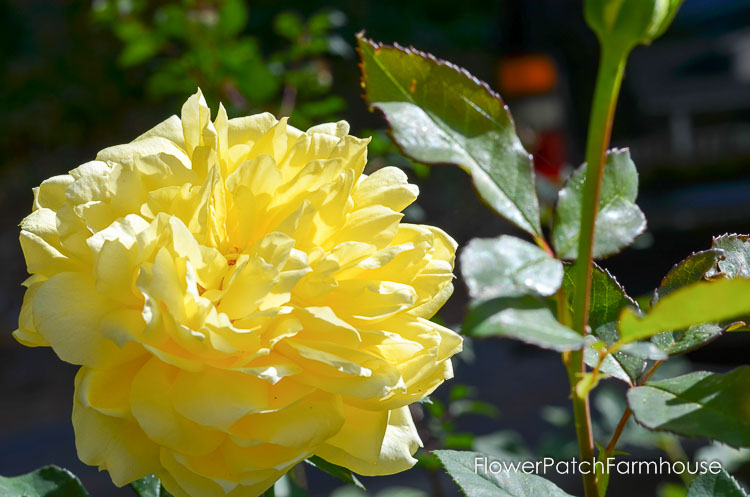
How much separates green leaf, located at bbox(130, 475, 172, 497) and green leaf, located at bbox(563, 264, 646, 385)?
0.75ft

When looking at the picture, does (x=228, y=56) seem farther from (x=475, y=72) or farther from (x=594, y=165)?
(x=475, y=72)

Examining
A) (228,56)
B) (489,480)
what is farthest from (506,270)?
(228,56)

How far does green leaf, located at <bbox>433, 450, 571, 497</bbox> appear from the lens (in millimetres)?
285

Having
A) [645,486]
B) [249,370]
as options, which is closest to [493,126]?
[249,370]

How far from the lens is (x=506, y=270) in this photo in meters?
0.21

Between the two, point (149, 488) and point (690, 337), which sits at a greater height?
point (690, 337)

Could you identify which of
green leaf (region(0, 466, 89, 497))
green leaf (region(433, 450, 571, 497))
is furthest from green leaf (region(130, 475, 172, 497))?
green leaf (region(433, 450, 571, 497))

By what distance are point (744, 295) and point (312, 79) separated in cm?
83

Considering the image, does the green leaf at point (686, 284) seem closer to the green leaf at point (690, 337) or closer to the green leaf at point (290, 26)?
the green leaf at point (690, 337)

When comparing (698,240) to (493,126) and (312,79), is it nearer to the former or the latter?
(312,79)

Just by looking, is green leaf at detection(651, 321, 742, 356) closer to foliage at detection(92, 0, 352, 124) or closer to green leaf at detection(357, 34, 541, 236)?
green leaf at detection(357, 34, 541, 236)

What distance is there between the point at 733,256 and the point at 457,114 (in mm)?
139

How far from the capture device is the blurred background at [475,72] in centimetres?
94

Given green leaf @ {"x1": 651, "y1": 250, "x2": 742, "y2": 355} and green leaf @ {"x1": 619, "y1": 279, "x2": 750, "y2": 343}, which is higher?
green leaf @ {"x1": 619, "y1": 279, "x2": 750, "y2": 343}
